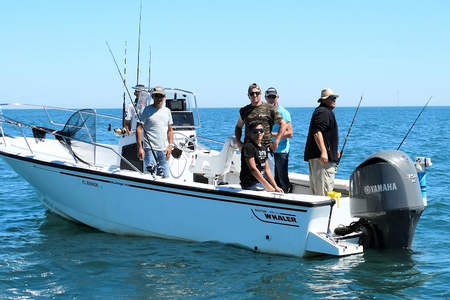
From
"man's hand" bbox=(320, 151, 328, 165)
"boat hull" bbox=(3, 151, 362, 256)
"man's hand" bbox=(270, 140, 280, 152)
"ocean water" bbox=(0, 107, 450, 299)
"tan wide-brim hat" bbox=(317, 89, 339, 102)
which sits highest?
"tan wide-brim hat" bbox=(317, 89, 339, 102)

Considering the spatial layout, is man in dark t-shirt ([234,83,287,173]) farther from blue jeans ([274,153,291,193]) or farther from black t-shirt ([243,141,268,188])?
blue jeans ([274,153,291,193])

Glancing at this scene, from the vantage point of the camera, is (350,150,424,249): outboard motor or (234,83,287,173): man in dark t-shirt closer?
(350,150,424,249): outboard motor

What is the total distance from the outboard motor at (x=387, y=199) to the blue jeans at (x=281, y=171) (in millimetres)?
1108

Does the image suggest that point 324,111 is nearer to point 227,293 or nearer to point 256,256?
point 256,256

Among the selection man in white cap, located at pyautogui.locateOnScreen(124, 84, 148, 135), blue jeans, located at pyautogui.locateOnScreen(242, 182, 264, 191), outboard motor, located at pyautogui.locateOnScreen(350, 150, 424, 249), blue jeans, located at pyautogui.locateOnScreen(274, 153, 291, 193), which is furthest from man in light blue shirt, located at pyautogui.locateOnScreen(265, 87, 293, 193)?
man in white cap, located at pyautogui.locateOnScreen(124, 84, 148, 135)

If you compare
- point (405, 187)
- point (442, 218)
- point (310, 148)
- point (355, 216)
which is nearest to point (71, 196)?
point (310, 148)

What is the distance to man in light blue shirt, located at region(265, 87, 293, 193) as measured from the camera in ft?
23.7

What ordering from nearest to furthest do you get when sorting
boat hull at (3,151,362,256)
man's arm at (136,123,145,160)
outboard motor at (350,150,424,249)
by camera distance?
outboard motor at (350,150,424,249), boat hull at (3,151,362,256), man's arm at (136,123,145,160)

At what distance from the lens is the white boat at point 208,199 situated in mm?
6414

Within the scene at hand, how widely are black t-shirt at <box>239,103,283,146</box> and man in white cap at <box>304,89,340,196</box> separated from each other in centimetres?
54

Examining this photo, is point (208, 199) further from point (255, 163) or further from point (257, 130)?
point (257, 130)

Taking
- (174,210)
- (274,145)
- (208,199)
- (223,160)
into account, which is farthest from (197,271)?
(274,145)

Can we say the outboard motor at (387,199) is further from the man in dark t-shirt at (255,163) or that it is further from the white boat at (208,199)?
the man in dark t-shirt at (255,163)

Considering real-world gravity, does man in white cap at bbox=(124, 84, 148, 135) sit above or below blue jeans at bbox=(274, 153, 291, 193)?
above
